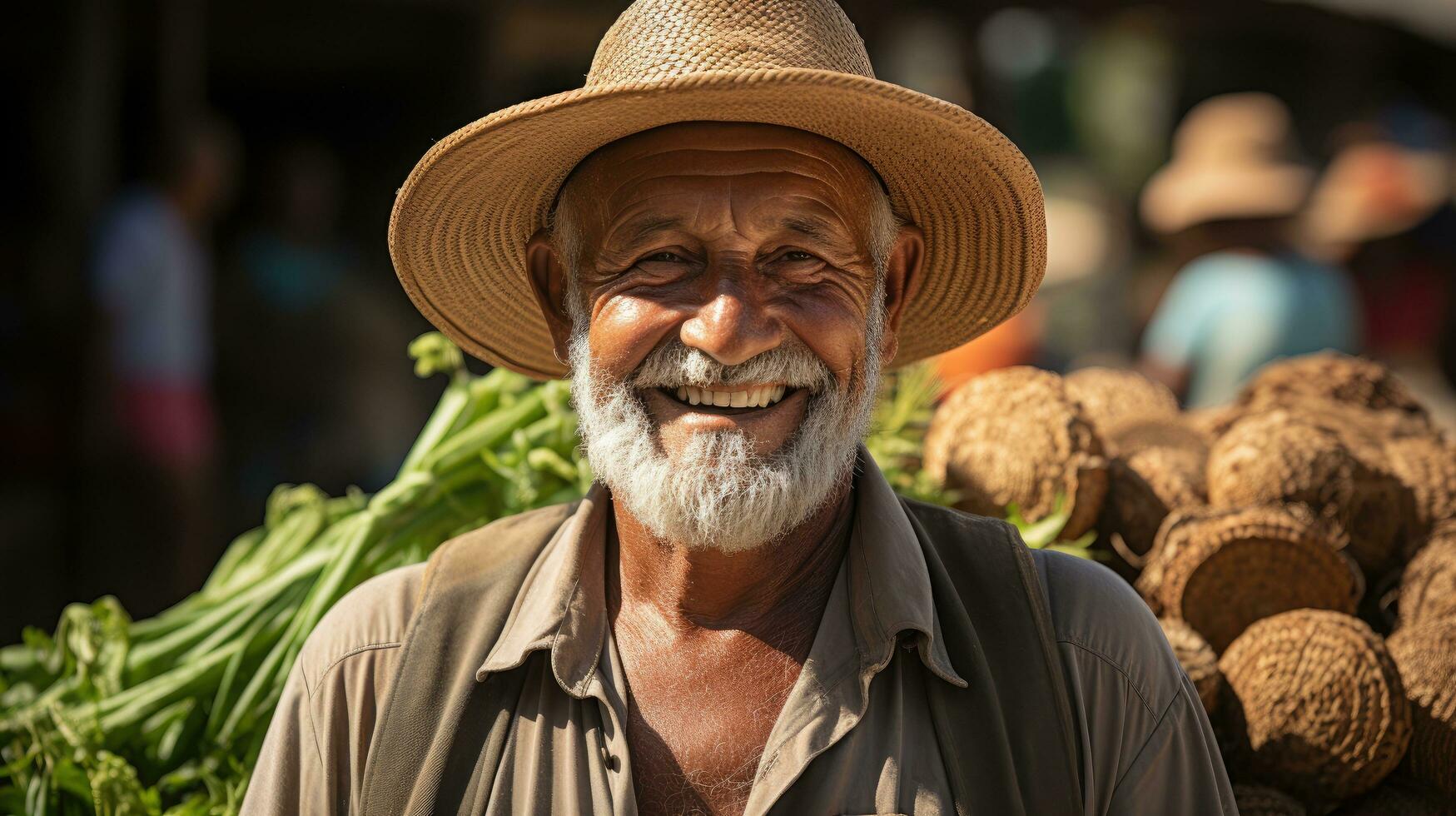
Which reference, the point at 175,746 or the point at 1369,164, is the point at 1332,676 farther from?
the point at 1369,164

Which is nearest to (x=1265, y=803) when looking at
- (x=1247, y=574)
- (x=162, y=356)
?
(x=1247, y=574)

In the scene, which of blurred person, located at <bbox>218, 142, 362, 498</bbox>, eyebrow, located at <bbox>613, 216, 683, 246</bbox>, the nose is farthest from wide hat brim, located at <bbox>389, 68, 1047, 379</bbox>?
blurred person, located at <bbox>218, 142, 362, 498</bbox>

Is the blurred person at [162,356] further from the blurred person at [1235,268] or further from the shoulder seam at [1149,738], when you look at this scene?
the shoulder seam at [1149,738]

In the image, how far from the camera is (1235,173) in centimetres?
615

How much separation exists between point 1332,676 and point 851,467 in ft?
3.08

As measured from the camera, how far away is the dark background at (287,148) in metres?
6.45

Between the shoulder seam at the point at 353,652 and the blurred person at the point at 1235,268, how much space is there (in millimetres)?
3915

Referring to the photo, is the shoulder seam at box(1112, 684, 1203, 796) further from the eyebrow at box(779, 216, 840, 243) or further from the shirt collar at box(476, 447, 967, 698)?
the eyebrow at box(779, 216, 840, 243)

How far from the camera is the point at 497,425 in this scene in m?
3.03

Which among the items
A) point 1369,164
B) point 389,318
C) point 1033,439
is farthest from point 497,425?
point 1369,164

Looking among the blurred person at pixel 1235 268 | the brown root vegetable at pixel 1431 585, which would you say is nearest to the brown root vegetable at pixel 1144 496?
the brown root vegetable at pixel 1431 585

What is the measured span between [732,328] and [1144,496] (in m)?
1.24

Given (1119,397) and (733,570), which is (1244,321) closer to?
(1119,397)

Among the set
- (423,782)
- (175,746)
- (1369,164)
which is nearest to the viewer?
(423,782)
